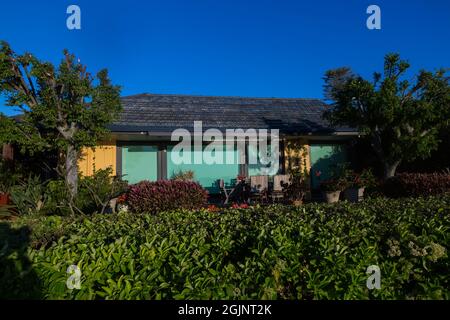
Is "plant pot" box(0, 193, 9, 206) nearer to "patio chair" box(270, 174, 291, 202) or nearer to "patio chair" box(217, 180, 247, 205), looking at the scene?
"patio chair" box(217, 180, 247, 205)

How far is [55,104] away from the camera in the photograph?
7969mm

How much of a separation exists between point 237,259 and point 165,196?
4894 mm

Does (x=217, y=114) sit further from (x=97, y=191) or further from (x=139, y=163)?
(x=97, y=191)

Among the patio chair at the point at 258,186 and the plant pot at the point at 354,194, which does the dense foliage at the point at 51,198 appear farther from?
the plant pot at the point at 354,194

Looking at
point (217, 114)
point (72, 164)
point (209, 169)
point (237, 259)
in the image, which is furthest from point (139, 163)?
point (237, 259)

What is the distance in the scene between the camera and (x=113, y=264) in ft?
7.23

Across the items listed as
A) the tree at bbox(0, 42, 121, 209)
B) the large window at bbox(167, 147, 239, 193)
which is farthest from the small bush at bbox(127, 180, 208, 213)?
the large window at bbox(167, 147, 239, 193)

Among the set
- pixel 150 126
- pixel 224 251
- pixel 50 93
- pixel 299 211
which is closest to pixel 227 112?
pixel 150 126

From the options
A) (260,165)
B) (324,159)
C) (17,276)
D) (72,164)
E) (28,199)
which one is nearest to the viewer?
(17,276)

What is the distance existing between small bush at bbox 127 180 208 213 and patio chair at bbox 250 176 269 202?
11.0 ft

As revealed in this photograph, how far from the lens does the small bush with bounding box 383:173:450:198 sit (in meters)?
7.78

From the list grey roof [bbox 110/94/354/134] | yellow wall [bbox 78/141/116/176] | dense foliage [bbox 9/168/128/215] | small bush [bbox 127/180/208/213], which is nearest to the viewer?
dense foliage [bbox 9/168/128/215]
